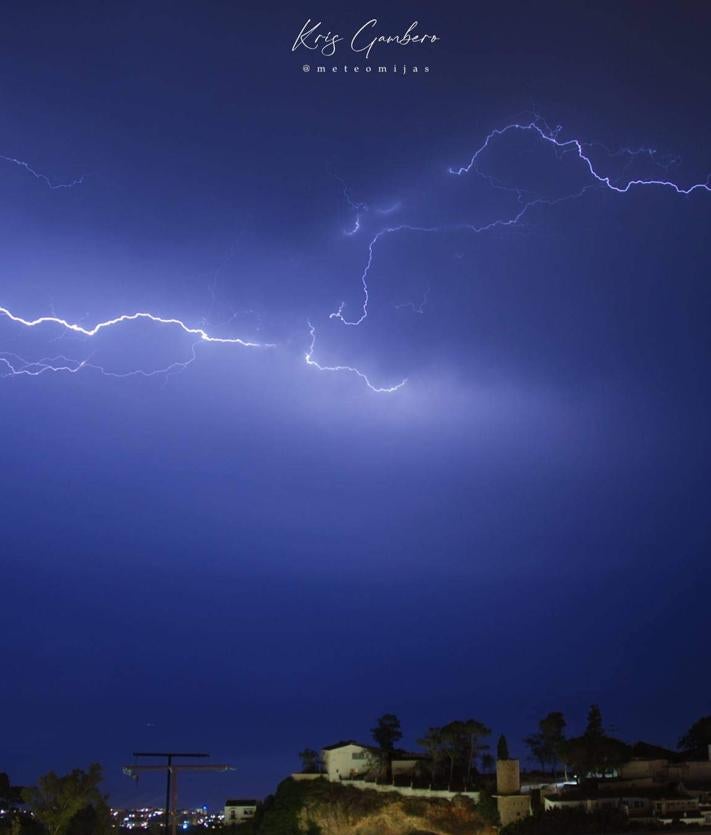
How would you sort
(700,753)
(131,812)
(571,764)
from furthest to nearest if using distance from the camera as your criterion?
(131,812), (700,753), (571,764)

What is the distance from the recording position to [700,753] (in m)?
45.7

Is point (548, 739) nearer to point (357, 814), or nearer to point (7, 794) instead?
point (357, 814)

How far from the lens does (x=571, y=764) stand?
140 ft

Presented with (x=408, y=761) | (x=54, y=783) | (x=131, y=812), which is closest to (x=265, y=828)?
(x=408, y=761)

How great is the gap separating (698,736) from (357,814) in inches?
697

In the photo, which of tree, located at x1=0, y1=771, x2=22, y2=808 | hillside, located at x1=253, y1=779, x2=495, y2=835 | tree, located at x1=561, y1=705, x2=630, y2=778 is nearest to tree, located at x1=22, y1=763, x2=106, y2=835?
hillside, located at x1=253, y1=779, x2=495, y2=835

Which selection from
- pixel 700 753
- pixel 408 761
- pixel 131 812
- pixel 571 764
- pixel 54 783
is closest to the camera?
pixel 54 783

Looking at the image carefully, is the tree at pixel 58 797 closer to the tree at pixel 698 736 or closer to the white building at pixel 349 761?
the white building at pixel 349 761

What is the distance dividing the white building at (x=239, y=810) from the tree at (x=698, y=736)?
22.2 m

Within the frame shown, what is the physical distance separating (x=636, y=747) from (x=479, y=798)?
415 inches

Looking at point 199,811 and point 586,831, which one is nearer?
point 586,831

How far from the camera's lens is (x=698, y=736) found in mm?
49750

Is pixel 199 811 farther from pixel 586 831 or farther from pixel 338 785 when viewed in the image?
pixel 586 831

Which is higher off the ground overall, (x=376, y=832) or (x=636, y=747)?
(x=636, y=747)
